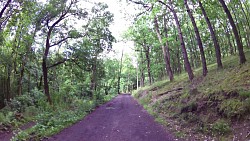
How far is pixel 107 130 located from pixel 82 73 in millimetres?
11236

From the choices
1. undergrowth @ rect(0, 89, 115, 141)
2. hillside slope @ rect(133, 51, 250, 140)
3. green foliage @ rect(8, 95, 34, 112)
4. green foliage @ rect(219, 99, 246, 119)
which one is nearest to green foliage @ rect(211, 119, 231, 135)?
hillside slope @ rect(133, 51, 250, 140)

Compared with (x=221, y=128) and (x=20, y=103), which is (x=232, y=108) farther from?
(x=20, y=103)

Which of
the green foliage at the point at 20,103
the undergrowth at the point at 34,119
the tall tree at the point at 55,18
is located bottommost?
the undergrowth at the point at 34,119

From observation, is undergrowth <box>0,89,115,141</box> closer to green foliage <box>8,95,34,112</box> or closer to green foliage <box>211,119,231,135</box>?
green foliage <box>8,95,34,112</box>

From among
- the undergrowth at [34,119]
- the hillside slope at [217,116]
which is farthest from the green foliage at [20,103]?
the hillside slope at [217,116]

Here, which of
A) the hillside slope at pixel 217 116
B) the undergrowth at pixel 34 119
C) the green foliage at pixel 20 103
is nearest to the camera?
the hillside slope at pixel 217 116

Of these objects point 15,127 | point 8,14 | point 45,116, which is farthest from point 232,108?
point 8,14

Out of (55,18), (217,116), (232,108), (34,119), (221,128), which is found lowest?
(34,119)

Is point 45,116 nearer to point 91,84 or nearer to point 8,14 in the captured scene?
point 8,14

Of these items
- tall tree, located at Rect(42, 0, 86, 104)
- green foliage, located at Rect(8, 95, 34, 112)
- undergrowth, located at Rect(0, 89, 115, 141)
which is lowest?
undergrowth, located at Rect(0, 89, 115, 141)

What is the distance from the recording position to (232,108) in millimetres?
6484

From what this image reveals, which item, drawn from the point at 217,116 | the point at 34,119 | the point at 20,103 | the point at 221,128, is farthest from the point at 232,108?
the point at 20,103

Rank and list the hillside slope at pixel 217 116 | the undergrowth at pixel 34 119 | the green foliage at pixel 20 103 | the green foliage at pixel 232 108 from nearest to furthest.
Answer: the hillside slope at pixel 217 116, the green foliage at pixel 232 108, the undergrowth at pixel 34 119, the green foliage at pixel 20 103

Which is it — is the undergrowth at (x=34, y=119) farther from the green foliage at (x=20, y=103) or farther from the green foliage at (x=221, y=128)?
the green foliage at (x=221, y=128)
